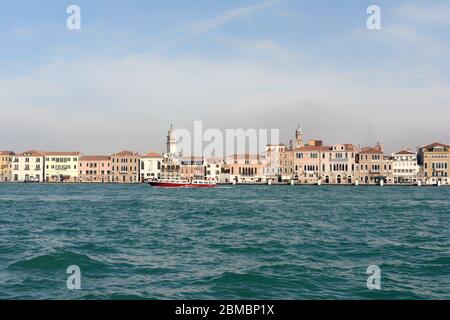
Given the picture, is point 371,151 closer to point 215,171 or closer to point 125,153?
point 215,171

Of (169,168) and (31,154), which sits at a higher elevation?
(31,154)

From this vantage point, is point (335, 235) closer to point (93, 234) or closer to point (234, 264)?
point (234, 264)

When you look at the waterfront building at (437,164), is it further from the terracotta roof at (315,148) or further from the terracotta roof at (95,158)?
the terracotta roof at (95,158)

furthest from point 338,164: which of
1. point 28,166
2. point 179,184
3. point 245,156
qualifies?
point 28,166

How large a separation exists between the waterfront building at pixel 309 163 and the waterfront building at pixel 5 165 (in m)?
52.7

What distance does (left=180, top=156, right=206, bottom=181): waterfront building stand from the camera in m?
85.5

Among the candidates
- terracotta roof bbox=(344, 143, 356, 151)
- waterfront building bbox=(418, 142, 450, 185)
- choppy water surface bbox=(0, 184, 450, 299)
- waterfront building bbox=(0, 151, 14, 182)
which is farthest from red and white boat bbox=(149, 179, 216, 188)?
choppy water surface bbox=(0, 184, 450, 299)

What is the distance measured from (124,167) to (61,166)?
38.9 ft

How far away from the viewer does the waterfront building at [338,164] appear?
253 ft

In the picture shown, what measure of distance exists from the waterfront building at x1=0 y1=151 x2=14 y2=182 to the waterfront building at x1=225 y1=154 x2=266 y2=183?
40646 mm

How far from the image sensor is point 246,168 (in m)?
84.6

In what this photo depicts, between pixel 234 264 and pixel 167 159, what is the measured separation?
75.4m
